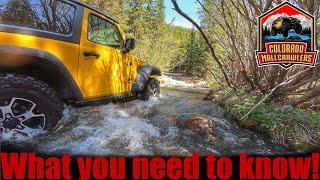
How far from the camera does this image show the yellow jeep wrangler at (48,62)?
405cm

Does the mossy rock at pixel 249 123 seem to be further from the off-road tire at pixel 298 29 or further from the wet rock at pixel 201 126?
the off-road tire at pixel 298 29

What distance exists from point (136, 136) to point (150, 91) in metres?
3.05

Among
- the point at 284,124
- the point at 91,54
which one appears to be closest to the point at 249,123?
the point at 284,124

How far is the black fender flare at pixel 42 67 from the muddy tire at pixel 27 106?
0.14 meters

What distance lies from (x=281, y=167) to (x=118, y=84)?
3305 millimetres

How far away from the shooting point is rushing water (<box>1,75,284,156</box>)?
14.2 feet

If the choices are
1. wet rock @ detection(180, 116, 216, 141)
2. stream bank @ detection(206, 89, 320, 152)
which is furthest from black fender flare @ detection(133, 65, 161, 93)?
stream bank @ detection(206, 89, 320, 152)

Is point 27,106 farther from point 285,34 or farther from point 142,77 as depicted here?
point 285,34

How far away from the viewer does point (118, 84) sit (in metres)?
6.19

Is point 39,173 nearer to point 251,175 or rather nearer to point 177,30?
point 251,175

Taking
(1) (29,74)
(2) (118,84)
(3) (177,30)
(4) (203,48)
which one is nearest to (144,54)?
(4) (203,48)

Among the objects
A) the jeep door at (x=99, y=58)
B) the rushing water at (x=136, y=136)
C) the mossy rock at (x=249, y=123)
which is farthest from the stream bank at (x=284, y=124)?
the jeep door at (x=99, y=58)

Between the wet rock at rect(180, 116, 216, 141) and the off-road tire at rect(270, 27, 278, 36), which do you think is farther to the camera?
the off-road tire at rect(270, 27, 278, 36)

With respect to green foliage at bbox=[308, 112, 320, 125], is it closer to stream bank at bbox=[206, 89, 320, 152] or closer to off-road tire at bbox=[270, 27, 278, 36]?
stream bank at bbox=[206, 89, 320, 152]
